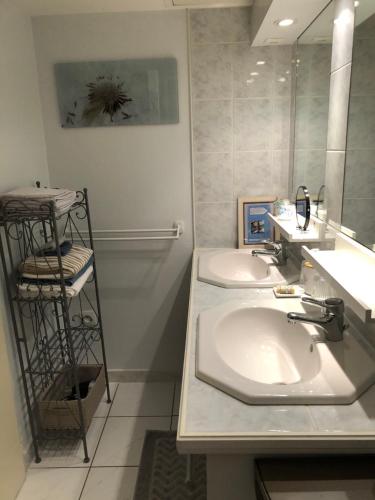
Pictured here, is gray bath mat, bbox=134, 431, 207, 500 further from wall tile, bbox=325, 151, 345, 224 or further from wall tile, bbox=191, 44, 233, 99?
wall tile, bbox=191, 44, 233, 99

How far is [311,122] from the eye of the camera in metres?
1.81

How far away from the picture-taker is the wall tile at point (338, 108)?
138 centimetres

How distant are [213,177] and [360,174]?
104 cm

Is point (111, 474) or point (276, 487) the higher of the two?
point (276, 487)

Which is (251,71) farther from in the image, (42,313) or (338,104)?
(42,313)

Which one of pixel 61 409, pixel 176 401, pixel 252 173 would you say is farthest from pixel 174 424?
pixel 252 173

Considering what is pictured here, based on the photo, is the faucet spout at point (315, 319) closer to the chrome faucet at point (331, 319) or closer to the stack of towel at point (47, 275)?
the chrome faucet at point (331, 319)

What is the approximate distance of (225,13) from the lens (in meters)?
2.01

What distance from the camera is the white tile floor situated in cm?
177

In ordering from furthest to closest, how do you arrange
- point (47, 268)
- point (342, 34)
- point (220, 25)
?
point (220, 25) < point (47, 268) < point (342, 34)

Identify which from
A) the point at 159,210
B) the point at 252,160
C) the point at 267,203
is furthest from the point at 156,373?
the point at 252,160

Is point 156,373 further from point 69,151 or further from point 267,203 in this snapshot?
point 69,151

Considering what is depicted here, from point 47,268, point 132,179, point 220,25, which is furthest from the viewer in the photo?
point 132,179

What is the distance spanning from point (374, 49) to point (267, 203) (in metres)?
1.12
